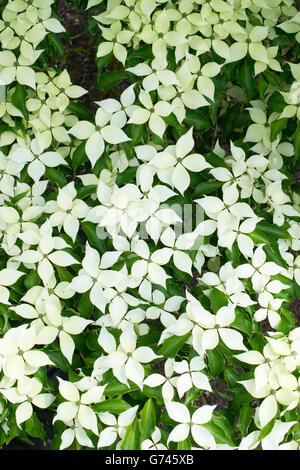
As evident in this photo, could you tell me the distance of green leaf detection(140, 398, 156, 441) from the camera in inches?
34.7

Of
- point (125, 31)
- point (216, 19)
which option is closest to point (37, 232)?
point (125, 31)

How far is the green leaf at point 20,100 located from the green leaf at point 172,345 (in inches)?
21.7

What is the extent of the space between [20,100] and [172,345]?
0.60 metres

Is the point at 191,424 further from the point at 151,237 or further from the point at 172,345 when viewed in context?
the point at 151,237

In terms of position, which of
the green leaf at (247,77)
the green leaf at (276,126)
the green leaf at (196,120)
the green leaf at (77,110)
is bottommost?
the green leaf at (276,126)

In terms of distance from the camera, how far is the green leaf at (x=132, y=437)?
868 mm

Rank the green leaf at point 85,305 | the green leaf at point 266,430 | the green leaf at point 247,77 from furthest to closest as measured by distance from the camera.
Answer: the green leaf at point 247,77 < the green leaf at point 85,305 < the green leaf at point 266,430

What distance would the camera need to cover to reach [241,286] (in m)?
0.93

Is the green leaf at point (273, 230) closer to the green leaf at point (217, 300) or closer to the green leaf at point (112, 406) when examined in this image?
the green leaf at point (217, 300)

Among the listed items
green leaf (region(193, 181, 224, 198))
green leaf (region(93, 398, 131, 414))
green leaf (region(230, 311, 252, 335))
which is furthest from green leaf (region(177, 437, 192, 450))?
green leaf (region(193, 181, 224, 198))

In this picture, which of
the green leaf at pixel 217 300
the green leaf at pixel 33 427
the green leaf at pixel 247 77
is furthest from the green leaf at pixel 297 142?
the green leaf at pixel 33 427

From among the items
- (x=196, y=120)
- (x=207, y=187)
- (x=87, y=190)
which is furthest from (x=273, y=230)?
(x=87, y=190)

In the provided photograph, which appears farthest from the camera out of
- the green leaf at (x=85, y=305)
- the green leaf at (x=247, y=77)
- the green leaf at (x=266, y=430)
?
the green leaf at (x=247, y=77)
